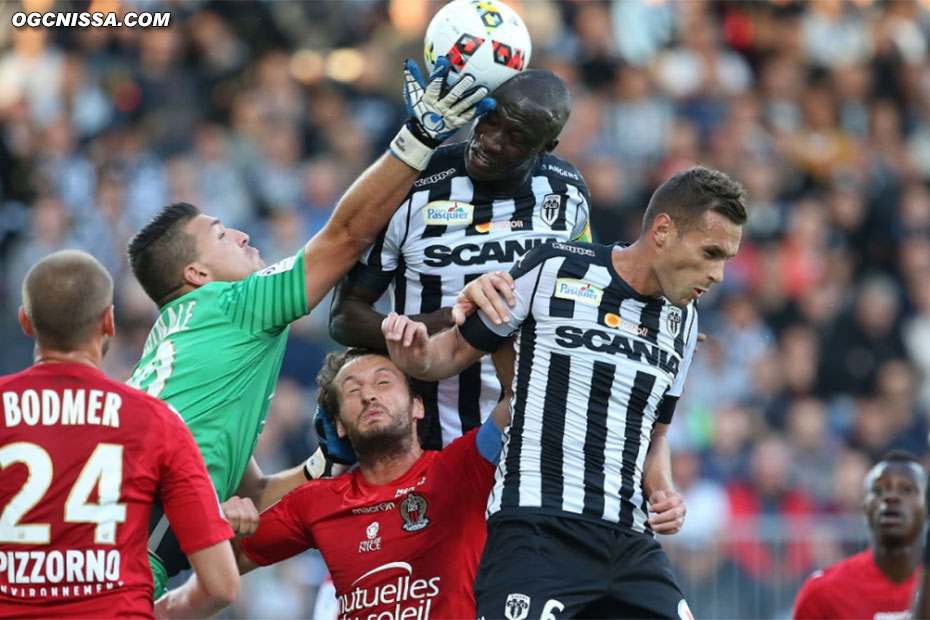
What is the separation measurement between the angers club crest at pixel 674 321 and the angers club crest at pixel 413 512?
1.53 metres

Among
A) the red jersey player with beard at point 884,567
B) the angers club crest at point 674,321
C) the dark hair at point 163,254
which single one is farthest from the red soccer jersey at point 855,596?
the dark hair at point 163,254

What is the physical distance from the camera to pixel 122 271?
12203 mm

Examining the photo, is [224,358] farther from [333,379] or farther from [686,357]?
[686,357]

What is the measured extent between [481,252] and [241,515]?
1.62 metres

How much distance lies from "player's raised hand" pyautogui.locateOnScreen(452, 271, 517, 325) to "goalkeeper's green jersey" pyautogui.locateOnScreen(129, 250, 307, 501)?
91 centimetres

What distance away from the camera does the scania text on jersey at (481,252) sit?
265 inches

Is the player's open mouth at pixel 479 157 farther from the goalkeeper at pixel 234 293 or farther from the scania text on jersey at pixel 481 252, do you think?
the scania text on jersey at pixel 481 252

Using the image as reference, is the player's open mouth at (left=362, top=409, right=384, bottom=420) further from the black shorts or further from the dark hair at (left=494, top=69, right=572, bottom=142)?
the dark hair at (left=494, top=69, right=572, bottom=142)

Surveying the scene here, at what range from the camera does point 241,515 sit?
6.31 m

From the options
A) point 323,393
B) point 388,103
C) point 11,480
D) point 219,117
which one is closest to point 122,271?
point 219,117

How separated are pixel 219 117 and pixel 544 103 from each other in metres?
8.01

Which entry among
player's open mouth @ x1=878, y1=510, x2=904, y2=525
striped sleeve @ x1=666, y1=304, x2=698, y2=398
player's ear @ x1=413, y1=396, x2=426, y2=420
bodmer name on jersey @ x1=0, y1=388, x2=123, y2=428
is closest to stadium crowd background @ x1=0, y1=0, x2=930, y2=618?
player's open mouth @ x1=878, y1=510, x2=904, y2=525

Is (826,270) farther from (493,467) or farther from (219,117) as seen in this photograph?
(493,467)

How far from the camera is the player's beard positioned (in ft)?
22.0
